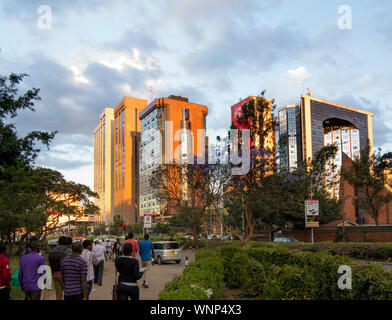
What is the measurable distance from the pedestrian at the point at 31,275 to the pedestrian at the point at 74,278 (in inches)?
35.4

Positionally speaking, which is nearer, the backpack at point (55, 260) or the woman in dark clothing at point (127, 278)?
the woman in dark clothing at point (127, 278)

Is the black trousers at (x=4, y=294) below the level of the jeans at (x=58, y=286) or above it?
above

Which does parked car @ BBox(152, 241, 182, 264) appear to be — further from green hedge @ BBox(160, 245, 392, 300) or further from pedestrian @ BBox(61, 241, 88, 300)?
pedestrian @ BBox(61, 241, 88, 300)

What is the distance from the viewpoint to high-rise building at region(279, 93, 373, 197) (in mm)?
155125

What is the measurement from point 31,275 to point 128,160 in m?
167

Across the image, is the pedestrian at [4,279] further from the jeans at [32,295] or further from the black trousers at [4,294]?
the jeans at [32,295]

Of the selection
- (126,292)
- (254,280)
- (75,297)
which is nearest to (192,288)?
(126,292)

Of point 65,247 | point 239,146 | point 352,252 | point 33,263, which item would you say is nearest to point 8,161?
point 65,247

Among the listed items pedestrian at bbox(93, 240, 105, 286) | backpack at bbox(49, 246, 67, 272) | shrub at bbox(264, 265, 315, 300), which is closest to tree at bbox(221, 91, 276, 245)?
pedestrian at bbox(93, 240, 105, 286)

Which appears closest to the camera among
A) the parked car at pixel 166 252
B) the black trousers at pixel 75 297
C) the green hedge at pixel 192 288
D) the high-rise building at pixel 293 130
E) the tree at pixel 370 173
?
the green hedge at pixel 192 288

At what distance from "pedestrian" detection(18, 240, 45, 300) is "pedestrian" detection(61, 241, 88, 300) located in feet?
2.95

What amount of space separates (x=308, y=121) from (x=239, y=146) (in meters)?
138

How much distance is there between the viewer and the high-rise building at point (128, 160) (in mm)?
168250

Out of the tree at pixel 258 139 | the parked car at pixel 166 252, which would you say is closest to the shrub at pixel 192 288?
the tree at pixel 258 139
